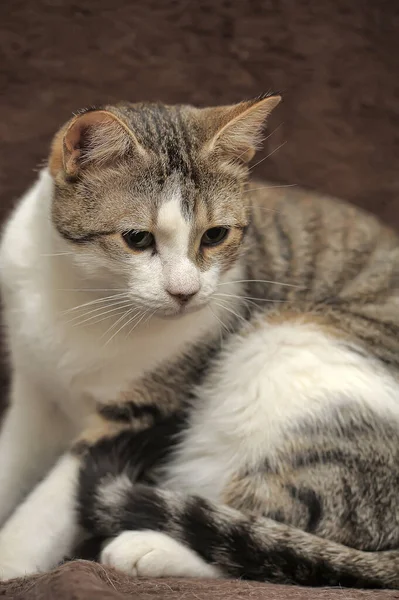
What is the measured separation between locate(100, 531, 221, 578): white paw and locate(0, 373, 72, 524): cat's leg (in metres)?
0.41

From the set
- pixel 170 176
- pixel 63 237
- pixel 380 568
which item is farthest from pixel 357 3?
pixel 380 568

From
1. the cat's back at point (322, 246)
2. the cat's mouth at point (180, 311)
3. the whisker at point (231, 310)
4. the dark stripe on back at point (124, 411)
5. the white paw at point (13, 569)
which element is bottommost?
the white paw at point (13, 569)

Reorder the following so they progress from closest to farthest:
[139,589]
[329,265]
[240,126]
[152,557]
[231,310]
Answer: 1. [139,589]
2. [152,557]
3. [240,126]
4. [231,310]
5. [329,265]

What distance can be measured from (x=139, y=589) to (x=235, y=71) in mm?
1320

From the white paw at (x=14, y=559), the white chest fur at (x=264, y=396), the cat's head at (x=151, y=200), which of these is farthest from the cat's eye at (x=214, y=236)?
the white paw at (x=14, y=559)

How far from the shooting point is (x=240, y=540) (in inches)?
52.5

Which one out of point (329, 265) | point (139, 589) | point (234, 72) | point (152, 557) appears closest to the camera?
point (139, 589)

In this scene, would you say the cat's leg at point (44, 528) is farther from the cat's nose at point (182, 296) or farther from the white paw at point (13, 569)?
the cat's nose at point (182, 296)

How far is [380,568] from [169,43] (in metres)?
1.33

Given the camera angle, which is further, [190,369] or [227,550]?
[190,369]

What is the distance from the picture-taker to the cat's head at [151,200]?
1.33 meters

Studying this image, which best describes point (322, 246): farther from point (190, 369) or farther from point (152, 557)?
point (152, 557)

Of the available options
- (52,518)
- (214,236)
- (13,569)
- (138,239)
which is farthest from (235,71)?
(13,569)

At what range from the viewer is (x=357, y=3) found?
1996 millimetres
